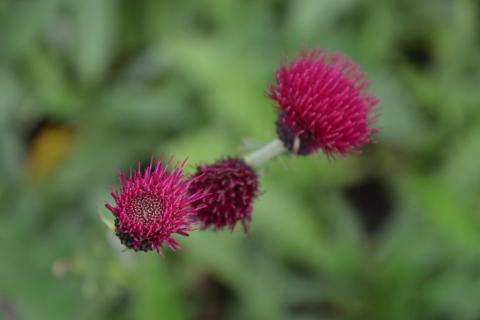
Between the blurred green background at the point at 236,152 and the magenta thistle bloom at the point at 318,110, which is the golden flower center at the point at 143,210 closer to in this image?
the magenta thistle bloom at the point at 318,110

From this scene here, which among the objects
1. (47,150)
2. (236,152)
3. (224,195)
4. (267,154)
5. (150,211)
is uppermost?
(47,150)

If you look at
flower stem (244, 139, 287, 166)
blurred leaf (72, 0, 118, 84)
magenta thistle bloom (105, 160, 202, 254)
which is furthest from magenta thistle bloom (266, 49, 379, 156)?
blurred leaf (72, 0, 118, 84)

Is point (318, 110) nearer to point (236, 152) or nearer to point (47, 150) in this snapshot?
point (236, 152)

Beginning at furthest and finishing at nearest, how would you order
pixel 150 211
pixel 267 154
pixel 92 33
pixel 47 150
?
1. pixel 47 150
2. pixel 92 33
3. pixel 267 154
4. pixel 150 211

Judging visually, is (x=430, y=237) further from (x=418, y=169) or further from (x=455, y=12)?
(x=455, y=12)

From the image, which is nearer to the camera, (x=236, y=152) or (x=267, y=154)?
(x=267, y=154)

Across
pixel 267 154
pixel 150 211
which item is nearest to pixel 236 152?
pixel 267 154

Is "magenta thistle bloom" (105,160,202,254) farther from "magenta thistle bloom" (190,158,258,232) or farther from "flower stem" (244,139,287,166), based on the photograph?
"flower stem" (244,139,287,166)

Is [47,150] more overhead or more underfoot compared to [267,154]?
more overhead
